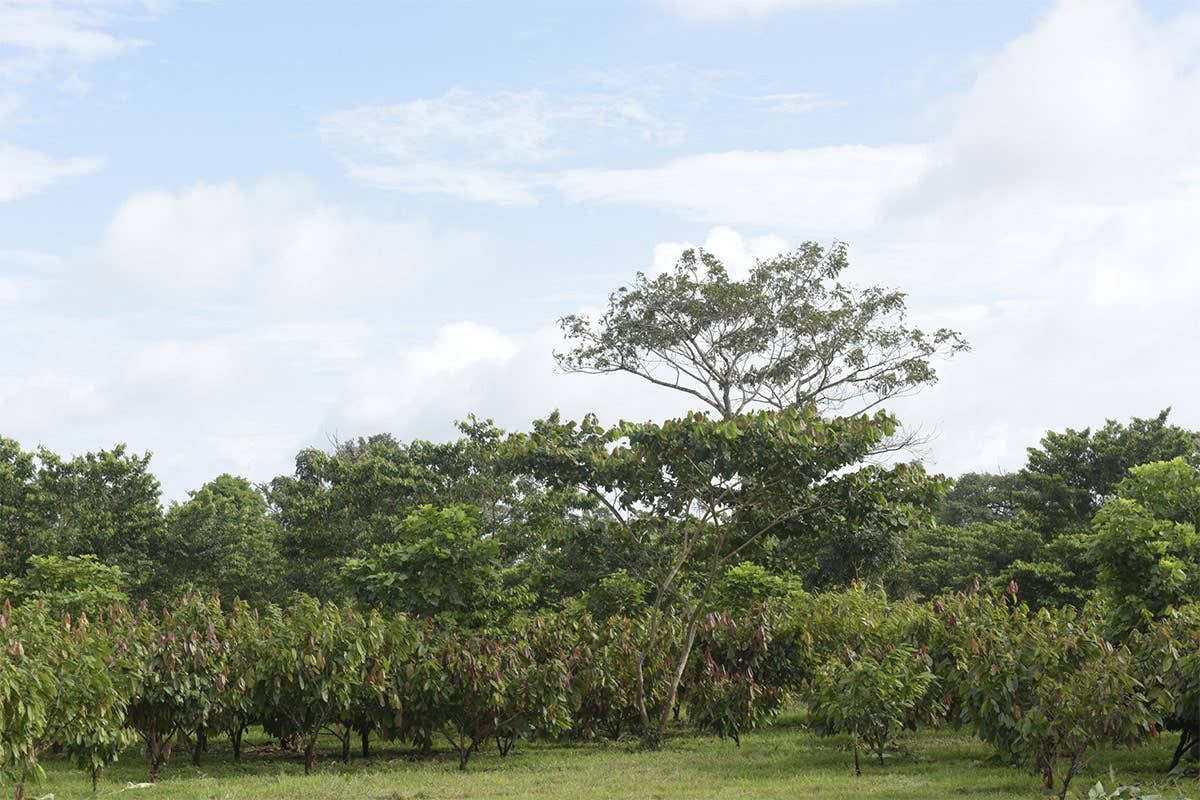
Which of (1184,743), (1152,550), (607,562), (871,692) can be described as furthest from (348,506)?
(1184,743)

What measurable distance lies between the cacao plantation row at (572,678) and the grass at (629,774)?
24 centimetres

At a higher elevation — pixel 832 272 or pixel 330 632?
pixel 832 272

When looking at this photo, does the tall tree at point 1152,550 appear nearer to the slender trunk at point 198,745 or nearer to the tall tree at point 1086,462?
the slender trunk at point 198,745

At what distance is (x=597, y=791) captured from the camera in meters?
9.02

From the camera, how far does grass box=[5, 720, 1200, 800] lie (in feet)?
29.1

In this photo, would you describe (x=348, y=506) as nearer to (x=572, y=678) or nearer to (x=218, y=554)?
(x=218, y=554)

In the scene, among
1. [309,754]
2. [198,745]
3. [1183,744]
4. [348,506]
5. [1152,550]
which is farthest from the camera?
[348,506]

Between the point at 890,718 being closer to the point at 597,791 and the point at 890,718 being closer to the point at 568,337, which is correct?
the point at 597,791

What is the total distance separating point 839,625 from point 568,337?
17.2m

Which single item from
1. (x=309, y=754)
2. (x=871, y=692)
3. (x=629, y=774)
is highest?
(x=871, y=692)

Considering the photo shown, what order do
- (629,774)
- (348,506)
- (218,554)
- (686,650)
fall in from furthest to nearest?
(218,554) → (348,506) → (686,650) → (629,774)

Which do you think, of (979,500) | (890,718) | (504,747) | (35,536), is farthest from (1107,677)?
(979,500)

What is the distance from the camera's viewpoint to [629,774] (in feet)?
32.8

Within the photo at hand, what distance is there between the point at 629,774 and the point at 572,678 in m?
1.74
